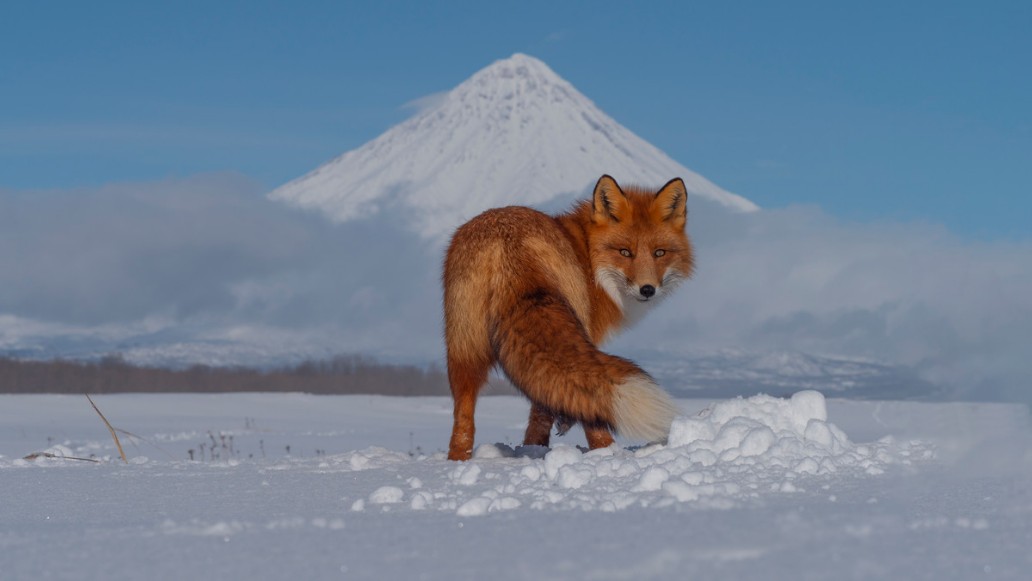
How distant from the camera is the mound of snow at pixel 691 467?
3.71m

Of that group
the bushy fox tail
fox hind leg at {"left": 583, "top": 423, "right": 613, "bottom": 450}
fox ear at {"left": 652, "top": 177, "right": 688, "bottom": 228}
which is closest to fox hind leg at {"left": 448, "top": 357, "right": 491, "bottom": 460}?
the bushy fox tail

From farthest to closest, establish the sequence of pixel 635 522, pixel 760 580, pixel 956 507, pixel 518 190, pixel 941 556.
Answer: pixel 518 190, pixel 956 507, pixel 635 522, pixel 941 556, pixel 760 580

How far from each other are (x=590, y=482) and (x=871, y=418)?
11.3 metres

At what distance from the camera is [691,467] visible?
4.61 metres

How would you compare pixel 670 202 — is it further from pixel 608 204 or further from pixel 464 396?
pixel 464 396

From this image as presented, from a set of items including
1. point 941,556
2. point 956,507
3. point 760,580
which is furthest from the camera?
point 956,507

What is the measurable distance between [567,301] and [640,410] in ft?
4.27

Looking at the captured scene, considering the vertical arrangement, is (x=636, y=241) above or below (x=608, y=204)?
below

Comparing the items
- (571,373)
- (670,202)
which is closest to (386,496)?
(571,373)

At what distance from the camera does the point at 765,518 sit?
3227 mm

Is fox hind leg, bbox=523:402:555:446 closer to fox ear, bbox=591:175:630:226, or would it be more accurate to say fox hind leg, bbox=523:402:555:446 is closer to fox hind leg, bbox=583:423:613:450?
fox hind leg, bbox=583:423:613:450

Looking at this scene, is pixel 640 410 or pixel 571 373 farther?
pixel 571 373

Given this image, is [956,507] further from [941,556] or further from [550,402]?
[550,402]

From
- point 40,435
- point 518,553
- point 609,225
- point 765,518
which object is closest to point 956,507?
point 765,518
